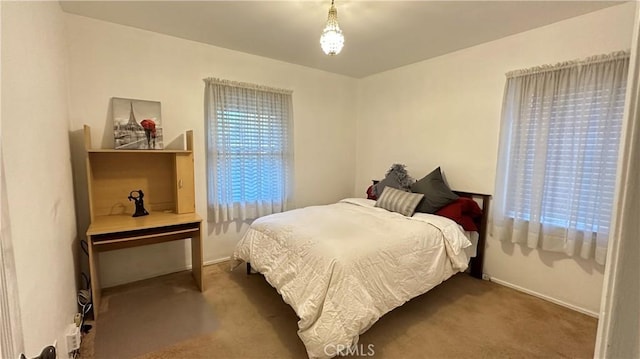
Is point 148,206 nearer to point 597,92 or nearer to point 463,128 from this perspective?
point 463,128

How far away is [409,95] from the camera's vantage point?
370cm

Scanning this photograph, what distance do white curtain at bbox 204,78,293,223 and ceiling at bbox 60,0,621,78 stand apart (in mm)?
554

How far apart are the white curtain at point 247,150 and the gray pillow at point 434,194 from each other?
1.67 meters

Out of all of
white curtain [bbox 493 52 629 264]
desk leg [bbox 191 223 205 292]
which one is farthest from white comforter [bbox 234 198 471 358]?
white curtain [bbox 493 52 629 264]

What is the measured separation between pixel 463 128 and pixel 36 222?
11.7 ft

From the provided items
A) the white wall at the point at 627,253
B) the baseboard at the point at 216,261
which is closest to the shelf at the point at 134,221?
the baseboard at the point at 216,261

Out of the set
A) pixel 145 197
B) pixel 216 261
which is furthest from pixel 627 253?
pixel 216 261

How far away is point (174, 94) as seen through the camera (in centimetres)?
296

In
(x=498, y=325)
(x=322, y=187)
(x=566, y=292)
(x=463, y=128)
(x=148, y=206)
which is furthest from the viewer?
(x=322, y=187)

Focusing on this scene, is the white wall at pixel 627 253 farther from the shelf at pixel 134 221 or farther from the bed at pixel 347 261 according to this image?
the shelf at pixel 134 221

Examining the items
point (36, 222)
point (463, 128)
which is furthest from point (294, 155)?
point (36, 222)

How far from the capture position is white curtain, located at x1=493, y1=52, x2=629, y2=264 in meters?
2.21

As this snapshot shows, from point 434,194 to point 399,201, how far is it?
0.38 meters

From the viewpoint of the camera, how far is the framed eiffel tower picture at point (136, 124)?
2543 mm
